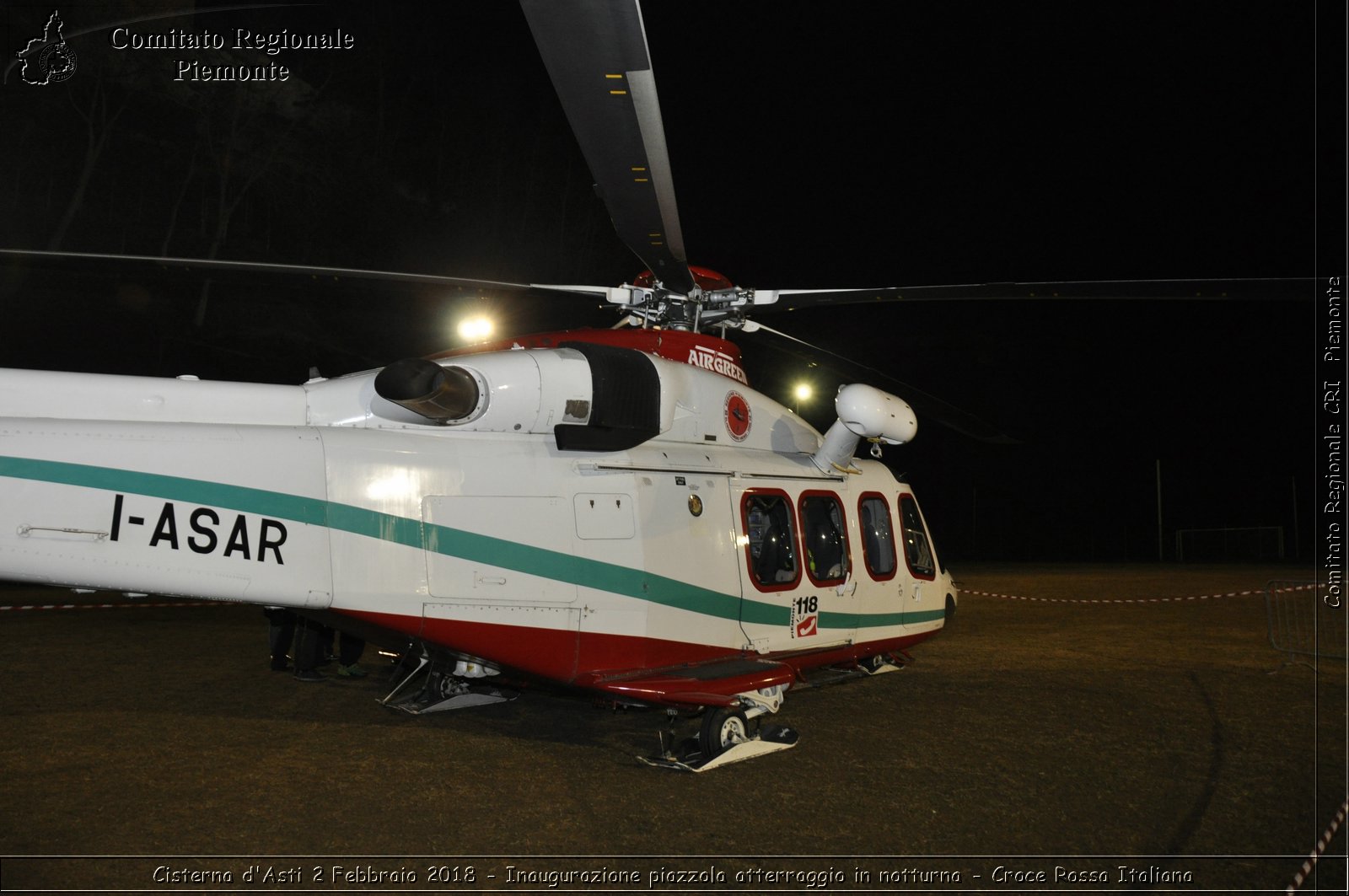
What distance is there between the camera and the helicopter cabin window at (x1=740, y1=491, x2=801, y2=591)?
756 centimetres

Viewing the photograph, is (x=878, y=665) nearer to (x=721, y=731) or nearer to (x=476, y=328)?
(x=721, y=731)

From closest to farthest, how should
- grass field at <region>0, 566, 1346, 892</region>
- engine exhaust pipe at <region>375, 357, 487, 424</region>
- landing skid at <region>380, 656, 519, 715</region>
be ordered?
grass field at <region>0, 566, 1346, 892</region> < engine exhaust pipe at <region>375, 357, 487, 424</region> < landing skid at <region>380, 656, 519, 715</region>

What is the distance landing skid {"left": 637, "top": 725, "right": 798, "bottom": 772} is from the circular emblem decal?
2.40 metres

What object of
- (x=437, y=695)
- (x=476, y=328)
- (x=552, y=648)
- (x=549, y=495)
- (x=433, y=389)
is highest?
(x=476, y=328)

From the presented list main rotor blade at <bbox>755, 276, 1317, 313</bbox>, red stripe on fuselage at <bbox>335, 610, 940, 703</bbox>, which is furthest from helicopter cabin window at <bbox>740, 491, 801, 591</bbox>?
main rotor blade at <bbox>755, 276, 1317, 313</bbox>

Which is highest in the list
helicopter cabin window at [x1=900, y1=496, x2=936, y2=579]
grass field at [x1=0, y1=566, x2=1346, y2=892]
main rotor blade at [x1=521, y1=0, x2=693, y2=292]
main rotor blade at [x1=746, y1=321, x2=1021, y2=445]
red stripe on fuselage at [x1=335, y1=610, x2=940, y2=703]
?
main rotor blade at [x1=521, y1=0, x2=693, y2=292]

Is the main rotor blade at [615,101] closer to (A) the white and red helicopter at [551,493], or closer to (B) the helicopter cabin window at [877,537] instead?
(A) the white and red helicopter at [551,493]

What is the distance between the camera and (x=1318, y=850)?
190 inches

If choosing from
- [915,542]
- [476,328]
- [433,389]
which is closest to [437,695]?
[476,328]

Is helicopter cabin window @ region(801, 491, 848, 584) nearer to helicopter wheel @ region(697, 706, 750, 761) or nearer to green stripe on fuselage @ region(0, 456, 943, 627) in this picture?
green stripe on fuselage @ region(0, 456, 943, 627)

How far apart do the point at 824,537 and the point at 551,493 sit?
290 cm

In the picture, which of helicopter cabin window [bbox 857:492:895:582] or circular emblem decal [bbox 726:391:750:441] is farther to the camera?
helicopter cabin window [bbox 857:492:895:582]

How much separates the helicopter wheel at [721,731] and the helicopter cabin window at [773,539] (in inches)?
50.3

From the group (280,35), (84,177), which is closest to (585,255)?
(280,35)
